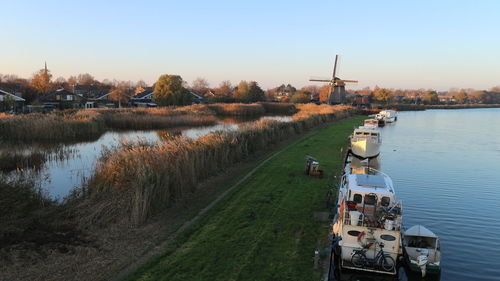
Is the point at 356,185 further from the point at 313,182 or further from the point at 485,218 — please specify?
the point at 485,218

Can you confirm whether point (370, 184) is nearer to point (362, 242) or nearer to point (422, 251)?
point (422, 251)

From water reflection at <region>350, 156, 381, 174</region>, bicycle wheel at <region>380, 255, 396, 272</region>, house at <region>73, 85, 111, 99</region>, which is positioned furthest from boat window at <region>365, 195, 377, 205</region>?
house at <region>73, 85, 111, 99</region>

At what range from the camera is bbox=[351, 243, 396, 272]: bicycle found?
11.2 metres

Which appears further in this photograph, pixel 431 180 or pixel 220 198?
pixel 431 180

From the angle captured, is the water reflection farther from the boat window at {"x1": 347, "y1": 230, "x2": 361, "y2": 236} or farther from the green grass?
the boat window at {"x1": 347, "y1": 230, "x2": 361, "y2": 236}

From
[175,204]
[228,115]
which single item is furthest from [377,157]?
[228,115]

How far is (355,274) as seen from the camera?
1162 cm

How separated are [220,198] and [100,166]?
5.79m

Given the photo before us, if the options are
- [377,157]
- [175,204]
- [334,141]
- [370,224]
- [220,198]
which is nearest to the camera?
[370,224]

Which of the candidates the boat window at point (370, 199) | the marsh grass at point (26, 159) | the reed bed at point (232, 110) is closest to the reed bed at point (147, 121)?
the marsh grass at point (26, 159)

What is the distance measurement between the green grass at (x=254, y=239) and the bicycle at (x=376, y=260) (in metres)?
1.40

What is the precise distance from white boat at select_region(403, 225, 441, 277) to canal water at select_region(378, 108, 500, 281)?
2.85 feet

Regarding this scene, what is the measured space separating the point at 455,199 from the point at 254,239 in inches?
567

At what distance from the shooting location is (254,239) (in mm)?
12375
